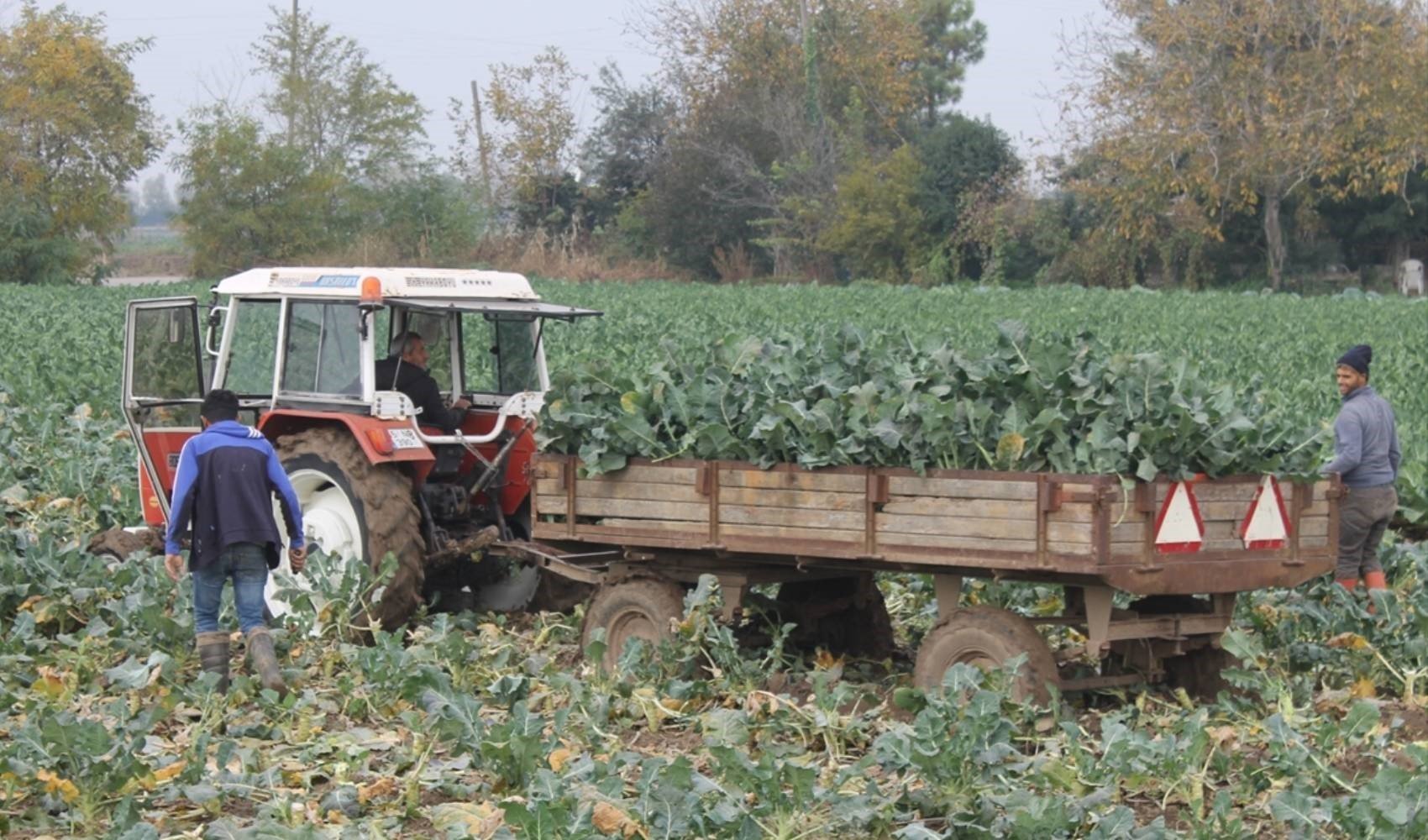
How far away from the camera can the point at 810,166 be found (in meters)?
71.8

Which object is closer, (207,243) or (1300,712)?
(1300,712)

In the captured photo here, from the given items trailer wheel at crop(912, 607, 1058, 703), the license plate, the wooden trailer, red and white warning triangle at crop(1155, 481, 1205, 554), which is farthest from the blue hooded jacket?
red and white warning triangle at crop(1155, 481, 1205, 554)

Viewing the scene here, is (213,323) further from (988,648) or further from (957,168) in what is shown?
(957,168)

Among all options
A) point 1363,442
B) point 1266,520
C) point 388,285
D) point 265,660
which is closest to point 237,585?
point 265,660

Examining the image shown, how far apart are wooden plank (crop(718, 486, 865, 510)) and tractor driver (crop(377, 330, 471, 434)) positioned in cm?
237

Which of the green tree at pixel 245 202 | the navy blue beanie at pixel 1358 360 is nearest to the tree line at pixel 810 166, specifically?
the green tree at pixel 245 202

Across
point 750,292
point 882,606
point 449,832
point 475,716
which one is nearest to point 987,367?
point 882,606

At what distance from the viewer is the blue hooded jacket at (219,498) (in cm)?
907

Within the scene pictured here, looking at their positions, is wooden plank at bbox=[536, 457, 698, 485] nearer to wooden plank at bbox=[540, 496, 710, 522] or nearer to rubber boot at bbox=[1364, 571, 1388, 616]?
wooden plank at bbox=[540, 496, 710, 522]

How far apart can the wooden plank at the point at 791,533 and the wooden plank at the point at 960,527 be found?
0.15 m

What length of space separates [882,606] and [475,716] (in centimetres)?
297

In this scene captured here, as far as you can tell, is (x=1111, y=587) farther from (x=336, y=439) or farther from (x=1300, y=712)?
(x=336, y=439)

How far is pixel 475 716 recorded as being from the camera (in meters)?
7.51

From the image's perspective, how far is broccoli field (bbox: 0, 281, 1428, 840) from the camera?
20.9 ft
